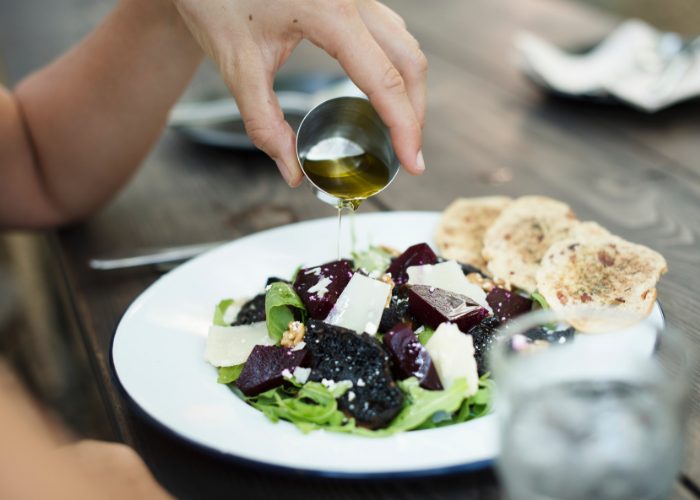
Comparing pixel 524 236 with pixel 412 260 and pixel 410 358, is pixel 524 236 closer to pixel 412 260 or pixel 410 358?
pixel 412 260

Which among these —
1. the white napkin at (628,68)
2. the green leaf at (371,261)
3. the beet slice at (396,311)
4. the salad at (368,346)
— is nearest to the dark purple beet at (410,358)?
the salad at (368,346)

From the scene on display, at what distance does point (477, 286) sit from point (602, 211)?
88 centimetres

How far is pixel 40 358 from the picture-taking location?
4.22 meters

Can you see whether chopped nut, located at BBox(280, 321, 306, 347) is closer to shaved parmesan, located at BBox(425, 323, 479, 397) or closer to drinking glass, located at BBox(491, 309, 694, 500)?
shaved parmesan, located at BBox(425, 323, 479, 397)

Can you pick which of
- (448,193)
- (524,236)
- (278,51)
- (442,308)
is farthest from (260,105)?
(448,193)

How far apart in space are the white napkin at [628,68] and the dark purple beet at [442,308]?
1.71m

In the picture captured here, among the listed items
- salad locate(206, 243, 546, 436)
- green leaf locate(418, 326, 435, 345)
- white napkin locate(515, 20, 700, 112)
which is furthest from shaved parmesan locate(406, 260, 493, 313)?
white napkin locate(515, 20, 700, 112)

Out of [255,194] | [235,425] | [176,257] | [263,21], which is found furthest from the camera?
[255,194]

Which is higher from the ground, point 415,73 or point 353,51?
point 353,51

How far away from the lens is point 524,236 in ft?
6.28

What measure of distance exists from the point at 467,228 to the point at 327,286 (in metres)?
0.62

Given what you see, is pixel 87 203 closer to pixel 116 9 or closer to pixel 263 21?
pixel 116 9

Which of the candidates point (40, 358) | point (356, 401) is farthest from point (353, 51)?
point (40, 358)

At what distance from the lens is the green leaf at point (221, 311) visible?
1.66 meters
